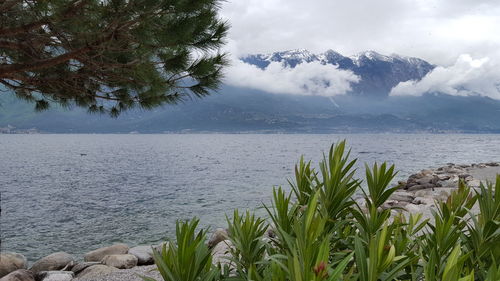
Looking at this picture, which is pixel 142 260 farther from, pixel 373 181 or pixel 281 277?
pixel 281 277

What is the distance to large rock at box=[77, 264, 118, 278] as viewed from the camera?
7.83 meters

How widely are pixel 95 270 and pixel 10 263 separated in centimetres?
225

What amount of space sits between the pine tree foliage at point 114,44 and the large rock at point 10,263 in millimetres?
4609

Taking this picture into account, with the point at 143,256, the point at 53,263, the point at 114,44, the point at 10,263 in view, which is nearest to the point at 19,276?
the point at 10,263

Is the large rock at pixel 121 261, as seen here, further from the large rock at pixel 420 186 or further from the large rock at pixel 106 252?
the large rock at pixel 420 186

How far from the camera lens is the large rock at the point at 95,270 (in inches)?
308

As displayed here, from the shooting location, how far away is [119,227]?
1731 centimetres

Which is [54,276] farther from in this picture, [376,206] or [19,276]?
[376,206]

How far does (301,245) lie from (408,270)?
3.97ft

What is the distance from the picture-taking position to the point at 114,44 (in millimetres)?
4840

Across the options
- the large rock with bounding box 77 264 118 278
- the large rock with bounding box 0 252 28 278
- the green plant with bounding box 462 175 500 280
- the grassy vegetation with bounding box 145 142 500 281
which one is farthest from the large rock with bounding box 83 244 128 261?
the green plant with bounding box 462 175 500 280

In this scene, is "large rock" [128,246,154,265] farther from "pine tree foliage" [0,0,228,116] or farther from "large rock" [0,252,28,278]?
"pine tree foliage" [0,0,228,116]

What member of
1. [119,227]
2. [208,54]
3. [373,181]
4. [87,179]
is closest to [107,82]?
[208,54]

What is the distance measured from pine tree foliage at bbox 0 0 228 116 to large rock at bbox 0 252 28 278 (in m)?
4.61
